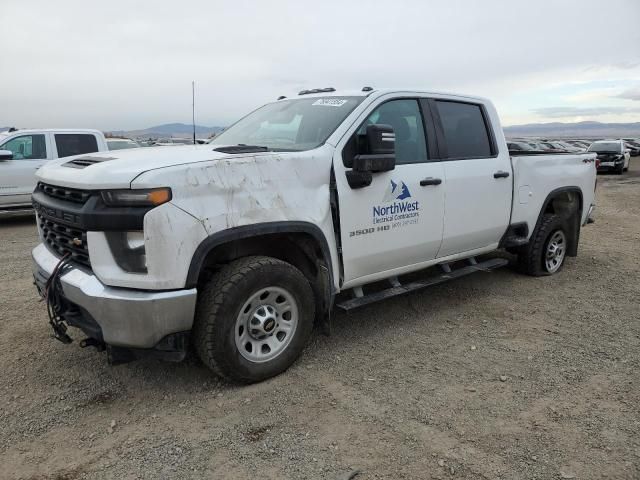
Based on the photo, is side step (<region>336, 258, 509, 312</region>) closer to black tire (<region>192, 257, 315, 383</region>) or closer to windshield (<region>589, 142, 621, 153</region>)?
black tire (<region>192, 257, 315, 383</region>)

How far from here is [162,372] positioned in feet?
12.2

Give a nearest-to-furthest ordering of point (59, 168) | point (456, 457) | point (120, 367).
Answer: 1. point (456, 457)
2. point (59, 168)
3. point (120, 367)

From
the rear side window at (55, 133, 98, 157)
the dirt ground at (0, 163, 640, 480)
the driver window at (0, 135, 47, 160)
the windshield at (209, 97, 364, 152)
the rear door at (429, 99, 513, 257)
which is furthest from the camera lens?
the rear side window at (55, 133, 98, 157)

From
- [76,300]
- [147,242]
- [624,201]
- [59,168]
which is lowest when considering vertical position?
[624,201]

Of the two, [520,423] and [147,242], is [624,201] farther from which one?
[147,242]

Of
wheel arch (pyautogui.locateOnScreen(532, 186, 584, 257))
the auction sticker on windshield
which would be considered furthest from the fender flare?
wheel arch (pyautogui.locateOnScreen(532, 186, 584, 257))

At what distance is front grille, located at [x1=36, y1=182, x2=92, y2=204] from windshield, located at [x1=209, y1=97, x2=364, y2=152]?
136 centimetres

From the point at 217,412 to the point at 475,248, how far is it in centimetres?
304

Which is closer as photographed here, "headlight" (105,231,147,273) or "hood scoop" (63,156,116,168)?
"headlight" (105,231,147,273)

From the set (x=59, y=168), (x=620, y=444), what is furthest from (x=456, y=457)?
(x=59, y=168)

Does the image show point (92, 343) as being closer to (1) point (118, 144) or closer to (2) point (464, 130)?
(2) point (464, 130)

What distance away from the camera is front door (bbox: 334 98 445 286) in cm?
386

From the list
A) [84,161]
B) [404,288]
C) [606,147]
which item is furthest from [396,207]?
[606,147]

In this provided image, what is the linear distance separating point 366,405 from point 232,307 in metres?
1.04
